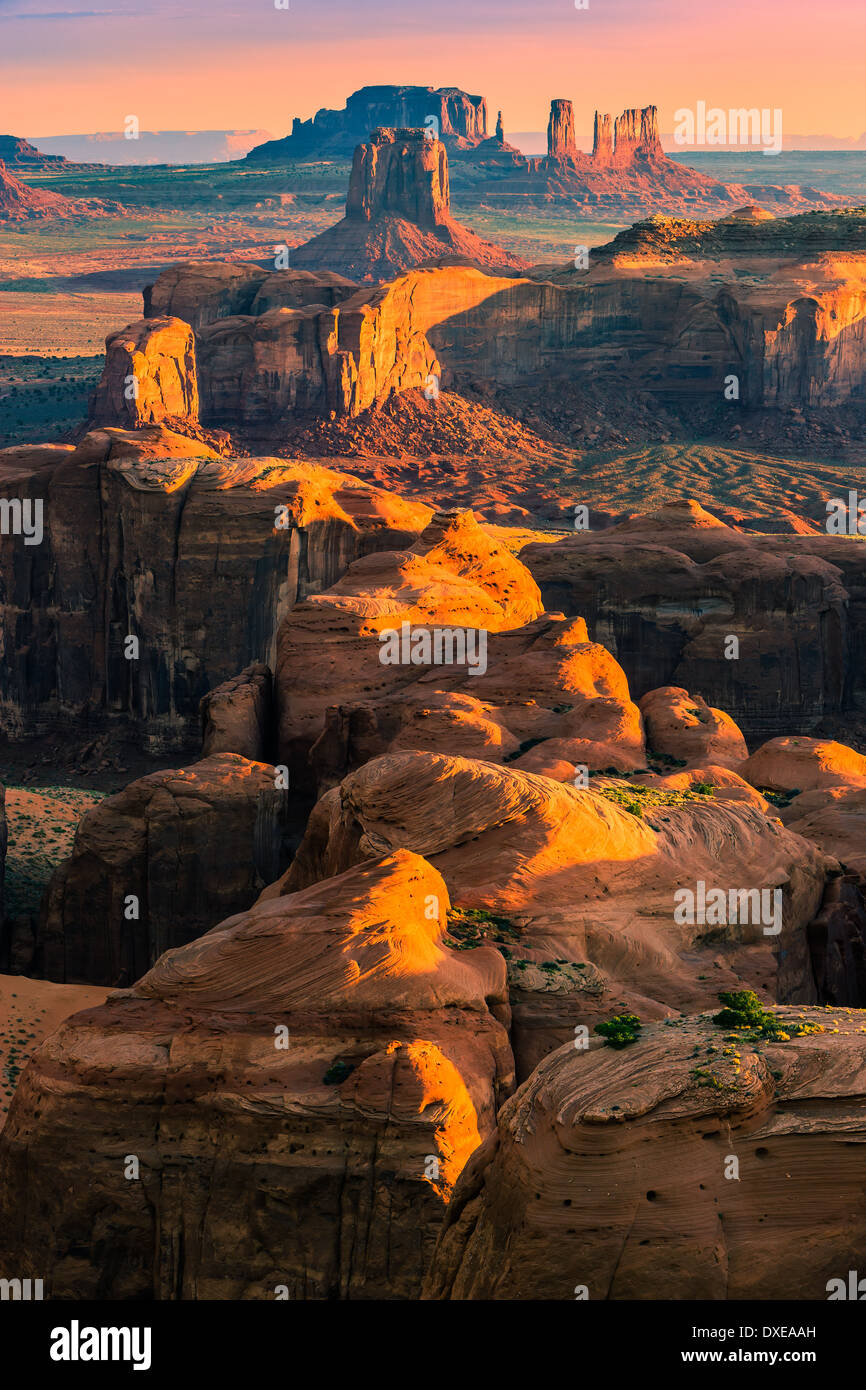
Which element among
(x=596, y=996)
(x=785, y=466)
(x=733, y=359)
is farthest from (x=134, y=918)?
(x=733, y=359)

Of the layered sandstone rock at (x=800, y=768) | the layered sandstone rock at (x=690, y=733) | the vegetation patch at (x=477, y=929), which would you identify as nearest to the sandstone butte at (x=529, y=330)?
the layered sandstone rock at (x=690, y=733)

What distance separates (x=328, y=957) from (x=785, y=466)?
106 meters

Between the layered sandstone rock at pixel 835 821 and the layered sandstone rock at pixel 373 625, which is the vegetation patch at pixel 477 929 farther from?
the layered sandstone rock at pixel 373 625

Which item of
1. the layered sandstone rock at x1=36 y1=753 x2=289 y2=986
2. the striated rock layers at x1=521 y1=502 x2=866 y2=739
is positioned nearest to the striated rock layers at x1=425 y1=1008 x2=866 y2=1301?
the layered sandstone rock at x1=36 y1=753 x2=289 y2=986

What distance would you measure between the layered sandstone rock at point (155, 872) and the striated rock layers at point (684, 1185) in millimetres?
25948

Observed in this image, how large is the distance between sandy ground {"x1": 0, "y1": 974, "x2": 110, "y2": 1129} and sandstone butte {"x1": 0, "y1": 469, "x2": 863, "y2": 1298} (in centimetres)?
582

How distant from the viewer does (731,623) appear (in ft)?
214

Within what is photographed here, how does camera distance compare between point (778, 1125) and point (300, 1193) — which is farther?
point (300, 1193)

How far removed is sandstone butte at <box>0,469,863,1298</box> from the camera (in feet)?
64.1

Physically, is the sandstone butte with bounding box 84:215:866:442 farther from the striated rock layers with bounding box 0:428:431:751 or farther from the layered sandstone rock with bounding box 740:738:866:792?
the layered sandstone rock with bounding box 740:738:866:792

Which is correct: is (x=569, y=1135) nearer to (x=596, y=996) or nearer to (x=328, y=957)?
(x=328, y=957)

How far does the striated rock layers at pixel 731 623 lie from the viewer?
65375 mm

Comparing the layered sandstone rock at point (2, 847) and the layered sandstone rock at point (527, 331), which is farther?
the layered sandstone rock at point (527, 331)
